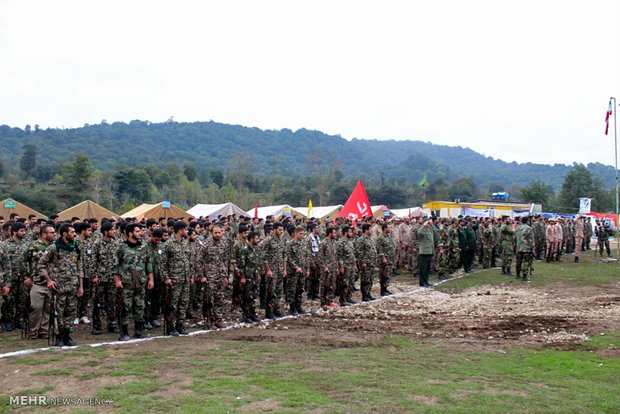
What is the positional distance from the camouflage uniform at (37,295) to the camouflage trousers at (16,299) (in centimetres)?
143

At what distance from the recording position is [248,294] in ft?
33.8

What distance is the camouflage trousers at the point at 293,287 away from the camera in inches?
449

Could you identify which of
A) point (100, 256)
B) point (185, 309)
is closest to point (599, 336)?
point (185, 309)

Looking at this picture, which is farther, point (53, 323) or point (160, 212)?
point (160, 212)

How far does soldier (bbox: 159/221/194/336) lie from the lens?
29.2 ft

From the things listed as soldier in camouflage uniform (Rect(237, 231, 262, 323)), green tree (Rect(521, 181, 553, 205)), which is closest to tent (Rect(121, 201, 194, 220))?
soldier in camouflage uniform (Rect(237, 231, 262, 323))

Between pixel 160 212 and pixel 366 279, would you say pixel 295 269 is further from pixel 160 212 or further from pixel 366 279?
pixel 160 212

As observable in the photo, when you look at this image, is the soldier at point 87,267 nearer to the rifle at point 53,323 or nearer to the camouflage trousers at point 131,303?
the rifle at point 53,323

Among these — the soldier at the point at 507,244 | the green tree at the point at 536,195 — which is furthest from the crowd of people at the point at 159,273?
the green tree at the point at 536,195

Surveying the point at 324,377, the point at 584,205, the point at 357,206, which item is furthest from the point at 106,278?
the point at 584,205

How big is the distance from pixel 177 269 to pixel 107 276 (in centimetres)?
168

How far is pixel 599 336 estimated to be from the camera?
9.11 metres

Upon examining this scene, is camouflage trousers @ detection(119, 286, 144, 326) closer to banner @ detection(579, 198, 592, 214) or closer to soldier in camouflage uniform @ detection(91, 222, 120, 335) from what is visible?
soldier in camouflage uniform @ detection(91, 222, 120, 335)

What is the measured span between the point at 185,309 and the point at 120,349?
1.60 meters
